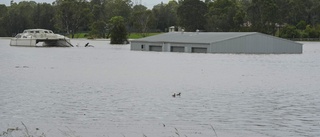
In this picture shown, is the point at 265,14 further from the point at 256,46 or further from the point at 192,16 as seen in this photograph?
the point at 256,46

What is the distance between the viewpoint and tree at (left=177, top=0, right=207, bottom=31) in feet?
565

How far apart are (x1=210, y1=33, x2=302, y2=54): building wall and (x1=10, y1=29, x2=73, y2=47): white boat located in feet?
141

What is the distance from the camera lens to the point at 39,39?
122 m

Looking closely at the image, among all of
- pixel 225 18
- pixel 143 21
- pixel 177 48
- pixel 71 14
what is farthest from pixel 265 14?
pixel 177 48

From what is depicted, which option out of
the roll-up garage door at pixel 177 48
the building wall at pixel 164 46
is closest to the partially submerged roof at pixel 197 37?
the building wall at pixel 164 46

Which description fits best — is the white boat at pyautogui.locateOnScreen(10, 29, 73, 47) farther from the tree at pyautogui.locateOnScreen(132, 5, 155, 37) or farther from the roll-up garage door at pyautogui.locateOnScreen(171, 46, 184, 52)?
the tree at pyautogui.locateOnScreen(132, 5, 155, 37)

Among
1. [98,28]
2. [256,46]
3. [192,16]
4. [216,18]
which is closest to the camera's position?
[256,46]

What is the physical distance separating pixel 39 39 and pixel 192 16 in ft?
198

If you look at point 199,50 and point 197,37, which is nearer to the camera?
point 199,50

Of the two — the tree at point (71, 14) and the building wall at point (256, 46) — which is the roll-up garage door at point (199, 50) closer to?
the building wall at point (256, 46)

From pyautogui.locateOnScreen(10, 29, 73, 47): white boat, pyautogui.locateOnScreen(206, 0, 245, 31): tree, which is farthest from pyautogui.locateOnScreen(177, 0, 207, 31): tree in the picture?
pyautogui.locateOnScreen(10, 29, 73, 47): white boat

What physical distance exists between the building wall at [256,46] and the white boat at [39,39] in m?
43.0

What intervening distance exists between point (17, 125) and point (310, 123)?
989cm

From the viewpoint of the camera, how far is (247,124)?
2198 cm
